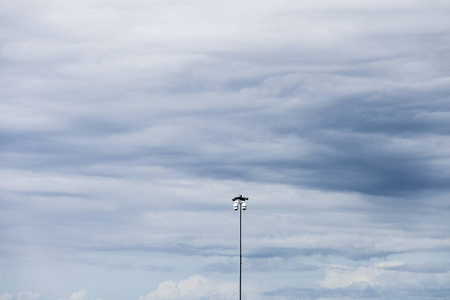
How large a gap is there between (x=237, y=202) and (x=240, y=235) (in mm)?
8653

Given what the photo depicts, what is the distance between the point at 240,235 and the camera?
214 ft

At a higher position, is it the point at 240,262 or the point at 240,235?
the point at 240,235

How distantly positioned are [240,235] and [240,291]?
13000mm

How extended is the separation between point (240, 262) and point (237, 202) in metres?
14.3

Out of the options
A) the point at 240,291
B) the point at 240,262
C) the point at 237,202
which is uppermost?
the point at 237,202

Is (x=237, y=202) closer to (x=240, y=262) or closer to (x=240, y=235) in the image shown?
(x=240, y=235)

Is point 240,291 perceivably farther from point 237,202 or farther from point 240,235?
point 237,202

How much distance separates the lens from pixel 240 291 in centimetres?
6419

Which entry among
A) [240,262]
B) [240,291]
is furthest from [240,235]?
[240,291]

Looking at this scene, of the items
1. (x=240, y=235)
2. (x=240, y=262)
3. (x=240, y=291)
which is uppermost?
(x=240, y=235)

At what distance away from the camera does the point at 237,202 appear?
63188mm

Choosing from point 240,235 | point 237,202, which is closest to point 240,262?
point 240,235

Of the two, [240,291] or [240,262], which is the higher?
[240,262]

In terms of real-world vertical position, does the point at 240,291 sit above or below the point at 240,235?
below
